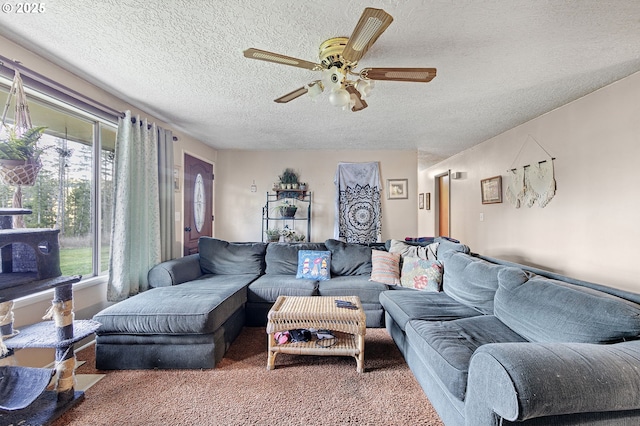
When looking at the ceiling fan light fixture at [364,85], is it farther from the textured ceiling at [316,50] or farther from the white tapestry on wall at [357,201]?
the white tapestry on wall at [357,201]

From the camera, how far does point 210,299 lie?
2174 millimetres

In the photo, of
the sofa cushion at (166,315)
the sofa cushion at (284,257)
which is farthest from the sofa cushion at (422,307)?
the sofa cushion at (166,315)

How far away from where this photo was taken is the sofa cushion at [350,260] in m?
3.21

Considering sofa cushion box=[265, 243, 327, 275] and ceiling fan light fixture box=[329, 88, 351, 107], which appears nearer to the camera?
ceiling fan light fixture box=[329, 88, 351, 107]

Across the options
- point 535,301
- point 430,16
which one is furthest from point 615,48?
point 535,301

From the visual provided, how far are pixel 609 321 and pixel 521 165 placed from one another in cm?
293

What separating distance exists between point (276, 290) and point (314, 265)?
565 millimetres

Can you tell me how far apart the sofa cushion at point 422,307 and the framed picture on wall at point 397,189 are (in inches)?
102

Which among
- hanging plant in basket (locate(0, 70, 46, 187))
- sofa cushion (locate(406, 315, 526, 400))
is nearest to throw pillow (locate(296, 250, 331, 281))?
sofa cushion (locate(406, 315, 526, 400))

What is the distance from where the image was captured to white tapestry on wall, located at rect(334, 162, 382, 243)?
4.88 m

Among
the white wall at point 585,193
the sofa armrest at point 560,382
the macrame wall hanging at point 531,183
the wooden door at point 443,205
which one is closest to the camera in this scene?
the sofa armrest at point 560,382

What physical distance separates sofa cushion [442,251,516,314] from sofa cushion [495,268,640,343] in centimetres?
11

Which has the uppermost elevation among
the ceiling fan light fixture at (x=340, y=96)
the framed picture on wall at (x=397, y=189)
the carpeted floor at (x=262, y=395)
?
the ceiling fan light fixture at (x=340, y=96)

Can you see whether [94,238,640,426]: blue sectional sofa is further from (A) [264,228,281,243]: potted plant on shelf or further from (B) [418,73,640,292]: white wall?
(A) [264,228,281,243]: potted plant on shelf
